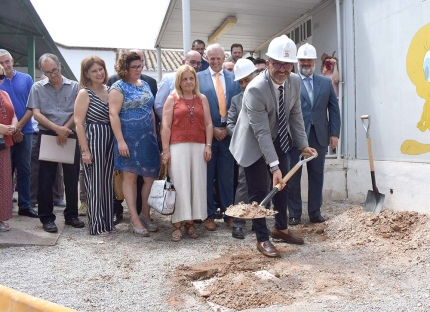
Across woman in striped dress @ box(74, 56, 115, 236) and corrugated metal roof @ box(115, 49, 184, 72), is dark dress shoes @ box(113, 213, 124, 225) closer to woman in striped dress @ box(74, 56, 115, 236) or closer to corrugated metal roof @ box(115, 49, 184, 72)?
woman in striped dress @ box(74, 56, 115, 236)

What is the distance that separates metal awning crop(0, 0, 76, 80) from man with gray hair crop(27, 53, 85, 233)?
13.3 feet

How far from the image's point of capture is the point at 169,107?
4.59 metres

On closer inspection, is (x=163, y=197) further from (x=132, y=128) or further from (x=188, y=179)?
(x=132, y=128)

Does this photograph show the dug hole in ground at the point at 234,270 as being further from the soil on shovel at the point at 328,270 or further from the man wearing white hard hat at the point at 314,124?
the man wearing white hard hat at the point at 314,124

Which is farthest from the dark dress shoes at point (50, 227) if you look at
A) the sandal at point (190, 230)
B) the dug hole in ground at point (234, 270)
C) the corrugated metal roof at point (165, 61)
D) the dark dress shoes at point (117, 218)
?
the corrugated metal roof at point (165, 61)

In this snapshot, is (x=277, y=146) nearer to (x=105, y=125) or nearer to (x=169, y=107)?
(x=169, y=107)

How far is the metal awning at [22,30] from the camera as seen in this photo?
8395 mm

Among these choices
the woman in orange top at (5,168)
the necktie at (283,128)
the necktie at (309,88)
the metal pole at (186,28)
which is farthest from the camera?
the metal pole at (186,28)

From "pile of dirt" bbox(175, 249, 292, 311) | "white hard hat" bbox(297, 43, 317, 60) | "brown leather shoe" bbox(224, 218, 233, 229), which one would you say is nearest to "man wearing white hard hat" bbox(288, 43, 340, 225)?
"white hard hat" bbox(297, 43, 317, 60)

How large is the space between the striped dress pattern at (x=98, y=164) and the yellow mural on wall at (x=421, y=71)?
3.57m

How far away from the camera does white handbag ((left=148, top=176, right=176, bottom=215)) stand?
4387 millimetres

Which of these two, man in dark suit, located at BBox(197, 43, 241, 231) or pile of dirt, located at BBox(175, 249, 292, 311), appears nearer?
pile of dirt, located at BBox(175, 249, 292, 311)

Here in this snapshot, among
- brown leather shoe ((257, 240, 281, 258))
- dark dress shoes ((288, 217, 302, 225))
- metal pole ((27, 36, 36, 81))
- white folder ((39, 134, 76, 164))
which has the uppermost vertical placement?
metal pole ((27, 36, 36, 81))

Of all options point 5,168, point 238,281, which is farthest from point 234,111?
point 5,168
